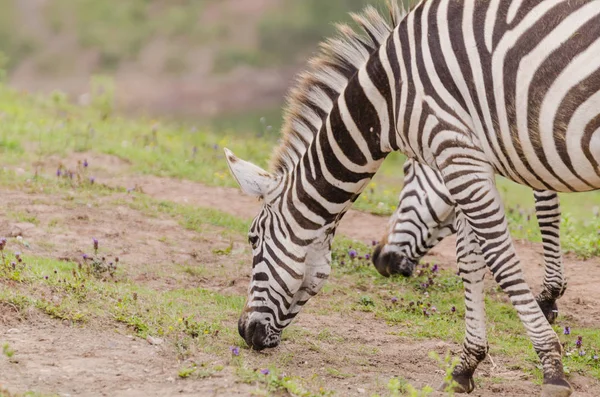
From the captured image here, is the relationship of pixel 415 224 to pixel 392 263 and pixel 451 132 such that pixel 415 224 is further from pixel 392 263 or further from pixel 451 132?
pixel 451 132

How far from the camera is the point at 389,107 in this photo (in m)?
5.61

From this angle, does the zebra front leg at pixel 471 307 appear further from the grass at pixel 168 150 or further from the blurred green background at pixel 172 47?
the blurred green background at pixel 172 47

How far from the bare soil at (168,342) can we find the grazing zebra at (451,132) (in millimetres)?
483

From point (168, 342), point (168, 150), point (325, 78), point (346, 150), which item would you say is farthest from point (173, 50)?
point (168, 342)

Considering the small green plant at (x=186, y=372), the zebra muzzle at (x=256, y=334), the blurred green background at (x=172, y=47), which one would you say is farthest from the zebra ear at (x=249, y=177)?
the blurred green background at (x=172, y=47)

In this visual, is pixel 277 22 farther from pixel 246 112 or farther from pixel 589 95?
pixel 589 95

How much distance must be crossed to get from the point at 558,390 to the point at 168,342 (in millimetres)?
2514

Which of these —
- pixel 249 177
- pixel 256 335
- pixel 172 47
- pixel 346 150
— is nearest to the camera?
pixel 346 150

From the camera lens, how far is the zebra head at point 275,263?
5.98m

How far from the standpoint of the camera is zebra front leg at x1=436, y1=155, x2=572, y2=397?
5.24m

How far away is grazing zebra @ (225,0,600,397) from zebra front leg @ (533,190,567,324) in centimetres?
176

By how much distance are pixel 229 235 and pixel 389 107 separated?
3711 millimetres

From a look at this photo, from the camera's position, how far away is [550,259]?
24.6 feet

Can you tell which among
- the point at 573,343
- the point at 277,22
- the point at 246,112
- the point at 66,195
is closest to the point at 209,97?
the point at 246,112
